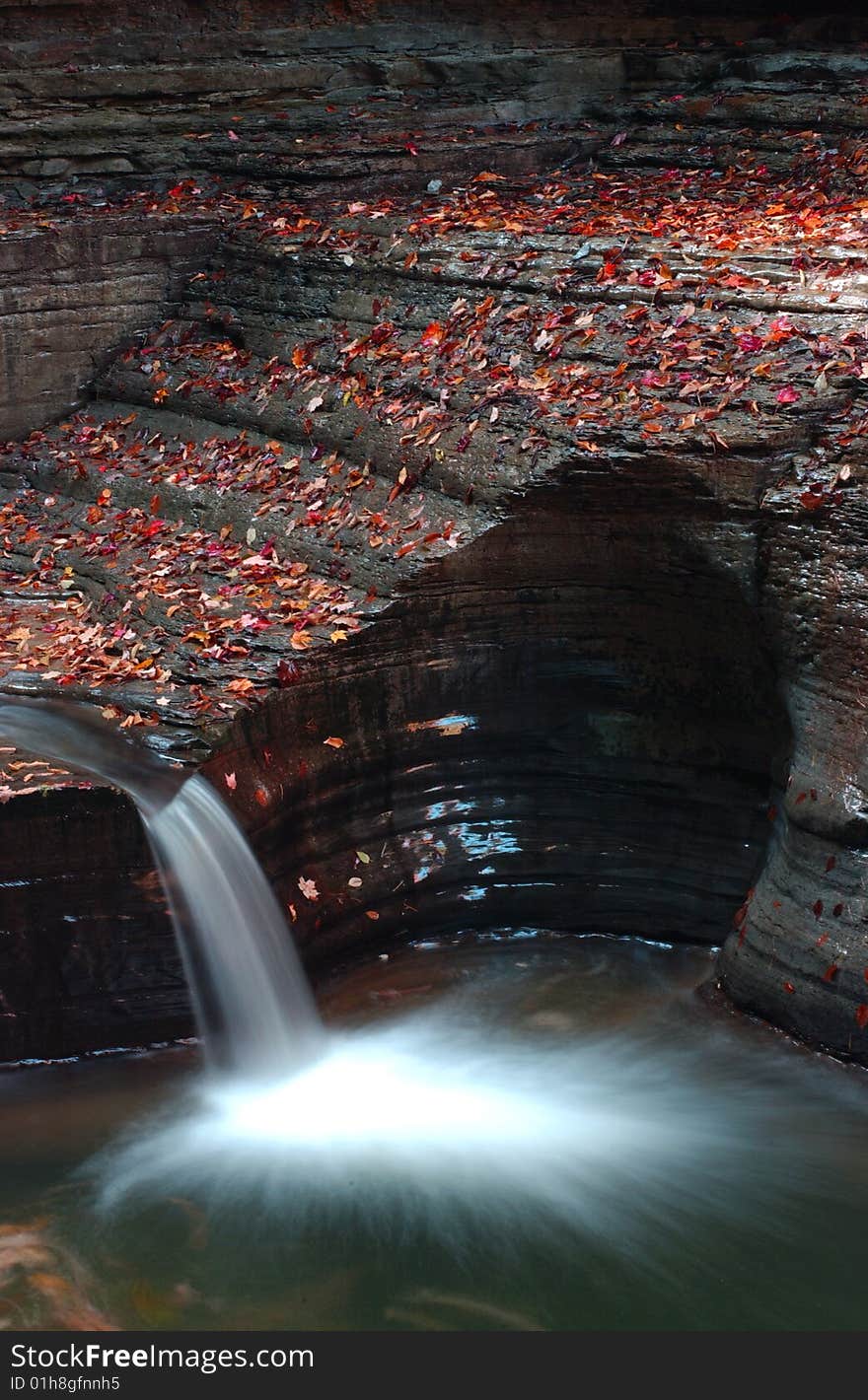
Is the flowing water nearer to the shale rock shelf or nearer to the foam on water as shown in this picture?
the foam on water

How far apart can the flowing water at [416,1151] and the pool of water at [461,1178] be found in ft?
0.04

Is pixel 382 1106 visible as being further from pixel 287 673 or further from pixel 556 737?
pixel 556 737

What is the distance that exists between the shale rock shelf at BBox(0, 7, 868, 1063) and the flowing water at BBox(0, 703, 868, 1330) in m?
0.27

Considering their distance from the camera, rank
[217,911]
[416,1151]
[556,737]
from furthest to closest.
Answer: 1. [556,737]
2. [217,911]
3. [416,1151]

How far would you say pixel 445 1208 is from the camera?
5.55 metres

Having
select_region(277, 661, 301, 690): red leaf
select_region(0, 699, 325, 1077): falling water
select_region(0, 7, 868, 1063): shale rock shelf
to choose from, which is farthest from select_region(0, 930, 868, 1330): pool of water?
select_region(277, 661, 301, 690): red leaf

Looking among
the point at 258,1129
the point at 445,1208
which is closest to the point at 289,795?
the point at 258,1129

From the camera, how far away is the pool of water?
5.07 m

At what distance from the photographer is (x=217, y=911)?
6438mm

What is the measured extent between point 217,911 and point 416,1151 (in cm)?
136

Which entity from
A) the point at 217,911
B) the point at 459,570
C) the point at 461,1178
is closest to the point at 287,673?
the point at 459,570

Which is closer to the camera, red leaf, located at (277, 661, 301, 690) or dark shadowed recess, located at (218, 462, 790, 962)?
red leaf, located at (277, 661, 301, 690)

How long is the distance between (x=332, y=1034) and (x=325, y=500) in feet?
9.96

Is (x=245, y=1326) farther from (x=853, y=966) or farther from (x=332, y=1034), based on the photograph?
(x=853, y=966)
